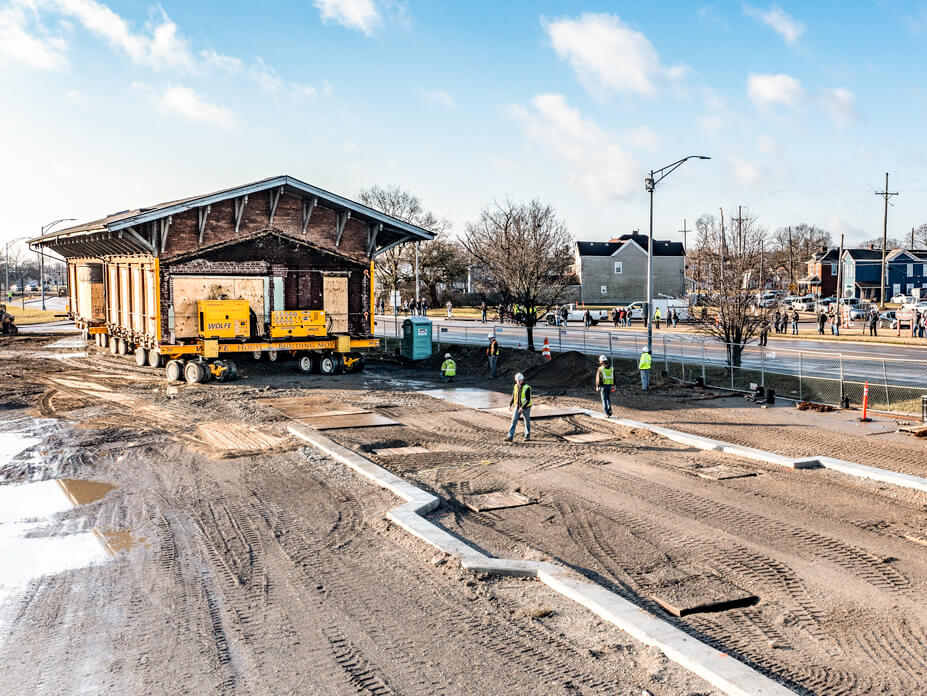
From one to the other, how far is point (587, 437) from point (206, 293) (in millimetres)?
16721

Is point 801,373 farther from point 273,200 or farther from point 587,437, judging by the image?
point 273,200

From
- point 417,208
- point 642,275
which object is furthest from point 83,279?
point 642,275

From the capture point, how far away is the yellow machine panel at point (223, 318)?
27797mm

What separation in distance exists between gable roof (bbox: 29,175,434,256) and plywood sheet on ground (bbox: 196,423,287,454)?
423 inches

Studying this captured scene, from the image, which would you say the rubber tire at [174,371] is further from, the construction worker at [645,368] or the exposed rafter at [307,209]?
the construction worker at [645,368]

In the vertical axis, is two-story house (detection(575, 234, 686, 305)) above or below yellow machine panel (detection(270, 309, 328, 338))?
above

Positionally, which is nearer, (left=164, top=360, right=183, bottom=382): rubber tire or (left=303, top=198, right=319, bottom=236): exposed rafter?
(left=164, top=360, right=183, bottom=382): rubber tire

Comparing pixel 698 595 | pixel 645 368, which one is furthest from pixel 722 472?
pixel 645 368

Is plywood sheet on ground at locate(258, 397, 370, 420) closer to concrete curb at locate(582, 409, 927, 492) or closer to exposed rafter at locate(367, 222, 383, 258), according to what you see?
concrete curb at locate(582, 409, 927, 492)

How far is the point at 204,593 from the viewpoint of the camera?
8.55m

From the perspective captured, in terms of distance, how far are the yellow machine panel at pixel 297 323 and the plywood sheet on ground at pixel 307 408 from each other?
654cm

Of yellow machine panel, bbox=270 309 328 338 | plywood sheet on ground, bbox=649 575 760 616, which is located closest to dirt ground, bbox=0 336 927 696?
plywood sheet on ground, bbox=649 575 760 616

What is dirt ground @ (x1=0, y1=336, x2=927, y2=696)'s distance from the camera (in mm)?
6824

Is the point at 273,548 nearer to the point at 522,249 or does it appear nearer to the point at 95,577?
the point at 95,577
